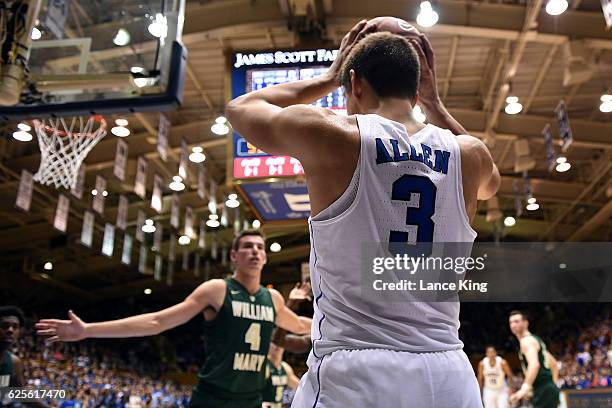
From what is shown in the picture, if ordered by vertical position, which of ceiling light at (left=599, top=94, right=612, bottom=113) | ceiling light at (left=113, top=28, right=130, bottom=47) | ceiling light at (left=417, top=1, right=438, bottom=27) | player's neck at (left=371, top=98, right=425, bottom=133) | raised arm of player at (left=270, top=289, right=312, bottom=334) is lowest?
raised arm of player at (left=270, top=289, right=312, bottom=334)

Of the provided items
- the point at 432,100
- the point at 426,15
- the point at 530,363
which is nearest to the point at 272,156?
the point at 426,15

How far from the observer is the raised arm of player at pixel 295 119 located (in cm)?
163

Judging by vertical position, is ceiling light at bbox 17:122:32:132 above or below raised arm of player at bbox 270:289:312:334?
above

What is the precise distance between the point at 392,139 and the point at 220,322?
→ 2.78m

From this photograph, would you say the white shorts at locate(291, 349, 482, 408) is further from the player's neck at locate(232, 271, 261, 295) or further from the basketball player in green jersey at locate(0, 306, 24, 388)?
the basketball player in green jersey at locate(0, 306, 24, 388)

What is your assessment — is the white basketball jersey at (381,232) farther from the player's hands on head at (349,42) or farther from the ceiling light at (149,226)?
the ceiling light at (149,226)

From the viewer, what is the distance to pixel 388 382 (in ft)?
4.86

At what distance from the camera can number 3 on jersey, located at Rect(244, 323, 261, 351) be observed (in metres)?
4.15

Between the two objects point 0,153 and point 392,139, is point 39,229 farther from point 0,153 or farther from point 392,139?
point 392,139

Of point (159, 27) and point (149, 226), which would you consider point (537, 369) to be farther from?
point (149, 226)

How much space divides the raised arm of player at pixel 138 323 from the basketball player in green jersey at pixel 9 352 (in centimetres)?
171

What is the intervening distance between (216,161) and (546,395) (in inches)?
422

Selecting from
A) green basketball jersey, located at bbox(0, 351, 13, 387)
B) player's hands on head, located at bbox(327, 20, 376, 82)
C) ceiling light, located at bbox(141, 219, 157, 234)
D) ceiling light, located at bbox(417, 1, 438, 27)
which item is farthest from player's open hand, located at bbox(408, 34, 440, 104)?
ceiling light, located at bbox(141, 219, 157, 234)

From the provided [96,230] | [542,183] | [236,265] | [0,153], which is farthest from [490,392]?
[96,230]
